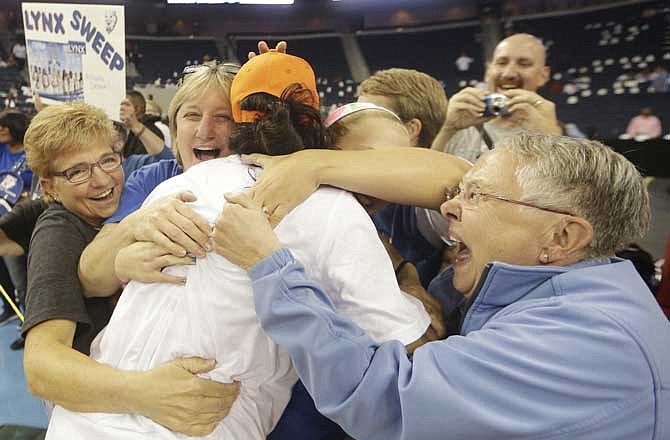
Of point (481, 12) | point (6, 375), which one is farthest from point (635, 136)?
point (6, 375)

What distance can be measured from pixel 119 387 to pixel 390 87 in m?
1.73

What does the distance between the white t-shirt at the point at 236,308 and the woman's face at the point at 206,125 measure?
40cm

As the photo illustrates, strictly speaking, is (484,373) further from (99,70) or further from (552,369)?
(99,70)

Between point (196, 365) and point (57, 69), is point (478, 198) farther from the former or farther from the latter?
point (57, 69)

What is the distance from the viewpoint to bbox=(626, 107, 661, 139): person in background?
2918 mm

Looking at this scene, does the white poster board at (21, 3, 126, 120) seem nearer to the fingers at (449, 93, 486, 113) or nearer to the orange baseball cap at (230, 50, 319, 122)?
the fingers at (449, 93, 486, 113)

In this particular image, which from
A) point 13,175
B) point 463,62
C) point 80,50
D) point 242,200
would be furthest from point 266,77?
point 13,175

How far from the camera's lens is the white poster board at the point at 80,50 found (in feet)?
9.74

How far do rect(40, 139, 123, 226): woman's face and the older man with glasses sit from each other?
705mm

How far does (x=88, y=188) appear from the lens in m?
1.51

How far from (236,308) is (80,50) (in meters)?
2.79

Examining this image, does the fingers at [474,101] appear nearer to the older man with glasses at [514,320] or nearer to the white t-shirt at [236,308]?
the older man with glasses at [514,320]

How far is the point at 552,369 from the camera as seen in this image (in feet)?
2.87

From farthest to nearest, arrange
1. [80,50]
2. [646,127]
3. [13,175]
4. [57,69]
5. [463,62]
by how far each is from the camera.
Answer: [463,62], [13,175], [57,69], [80,50], [646,127]
